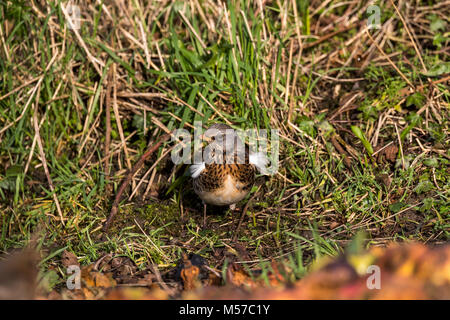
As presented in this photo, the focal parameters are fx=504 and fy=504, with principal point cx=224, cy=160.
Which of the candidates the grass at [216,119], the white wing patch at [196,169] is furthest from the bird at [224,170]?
the grass at [216,119]

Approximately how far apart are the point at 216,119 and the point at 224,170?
0.74 m

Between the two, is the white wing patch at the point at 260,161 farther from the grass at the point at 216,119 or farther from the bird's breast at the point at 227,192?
the bird's breast at the point at 227,192

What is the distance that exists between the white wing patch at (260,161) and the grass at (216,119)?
164 millimetres

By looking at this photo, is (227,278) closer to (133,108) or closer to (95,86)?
(133,108)

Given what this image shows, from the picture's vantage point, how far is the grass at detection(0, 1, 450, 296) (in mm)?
3781

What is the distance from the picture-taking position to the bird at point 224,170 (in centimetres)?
369

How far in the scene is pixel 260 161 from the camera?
4.03m

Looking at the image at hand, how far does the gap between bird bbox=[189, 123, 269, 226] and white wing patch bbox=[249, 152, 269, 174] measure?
0.4 inches

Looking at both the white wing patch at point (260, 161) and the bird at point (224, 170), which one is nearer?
the bird at point (224, 170)

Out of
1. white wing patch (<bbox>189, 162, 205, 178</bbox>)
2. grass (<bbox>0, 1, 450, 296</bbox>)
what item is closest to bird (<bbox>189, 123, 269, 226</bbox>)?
white wing patch (<bbox>189, 162, 205, 178</bbox>)

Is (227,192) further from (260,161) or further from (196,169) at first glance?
(260,161)

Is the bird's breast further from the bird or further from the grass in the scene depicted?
the grass
